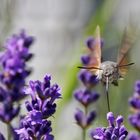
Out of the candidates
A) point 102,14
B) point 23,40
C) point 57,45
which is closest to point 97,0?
point 57,45

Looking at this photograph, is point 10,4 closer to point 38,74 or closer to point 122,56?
point 122,56

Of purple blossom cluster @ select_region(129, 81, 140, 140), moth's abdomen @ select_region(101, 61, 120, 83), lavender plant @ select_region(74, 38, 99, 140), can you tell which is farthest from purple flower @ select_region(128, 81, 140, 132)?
moth's abdomen @ select_region(101, 61, 120, 83)

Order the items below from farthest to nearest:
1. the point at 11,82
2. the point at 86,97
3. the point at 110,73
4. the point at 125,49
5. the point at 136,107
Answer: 1. the point at 86,97
2. the point at 136,107
3. the point at 11,82
4. the point at 125,49
5. the point at 110,73

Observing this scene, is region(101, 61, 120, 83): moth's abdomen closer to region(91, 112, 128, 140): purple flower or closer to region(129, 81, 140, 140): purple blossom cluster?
region(91, 112, 128, 140): purple flower

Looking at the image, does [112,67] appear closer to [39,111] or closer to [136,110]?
[39,111]

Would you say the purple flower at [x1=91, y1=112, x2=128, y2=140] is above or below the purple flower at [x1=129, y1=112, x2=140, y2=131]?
above

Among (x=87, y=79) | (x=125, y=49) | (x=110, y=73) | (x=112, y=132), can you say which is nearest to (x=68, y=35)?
(x=87, y=79)

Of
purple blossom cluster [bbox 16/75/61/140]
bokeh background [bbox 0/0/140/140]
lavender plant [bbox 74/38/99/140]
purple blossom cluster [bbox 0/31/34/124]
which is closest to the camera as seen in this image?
purple blossom cluster [bbox 16/75/61/140]

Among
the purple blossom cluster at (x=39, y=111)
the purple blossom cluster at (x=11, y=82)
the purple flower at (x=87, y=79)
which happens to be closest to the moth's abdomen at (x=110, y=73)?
the purple blossom cluster at (x=39, y=111)
